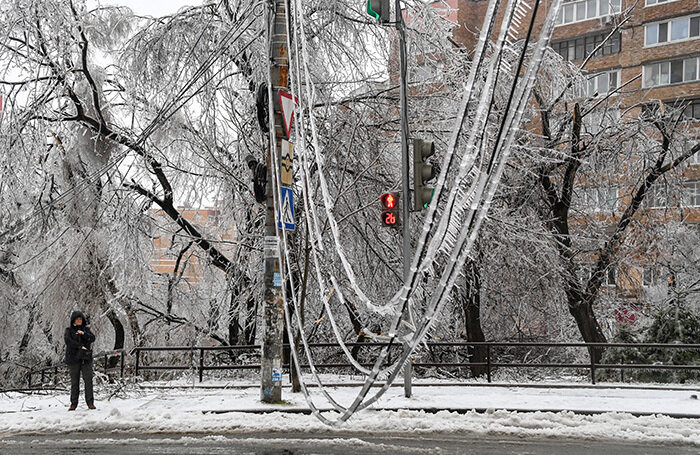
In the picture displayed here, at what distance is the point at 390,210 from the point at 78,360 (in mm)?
5726

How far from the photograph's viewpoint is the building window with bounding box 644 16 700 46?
3859 centimetres

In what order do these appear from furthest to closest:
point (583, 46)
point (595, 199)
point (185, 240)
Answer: point (583, 46), point (595, 199), point (185, 240)

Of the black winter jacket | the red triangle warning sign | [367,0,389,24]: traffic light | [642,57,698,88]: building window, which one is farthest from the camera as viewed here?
[642,57,698,88]: building window

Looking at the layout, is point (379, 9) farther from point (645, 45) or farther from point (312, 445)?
point (645, 45)

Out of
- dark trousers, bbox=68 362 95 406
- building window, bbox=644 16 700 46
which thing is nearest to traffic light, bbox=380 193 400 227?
dark trousers, bbox=68 362 95 406

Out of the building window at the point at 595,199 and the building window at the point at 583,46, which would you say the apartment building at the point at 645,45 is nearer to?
the building window at the point at 583,46

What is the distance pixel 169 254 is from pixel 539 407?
10.5 meters

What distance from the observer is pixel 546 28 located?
3854mm

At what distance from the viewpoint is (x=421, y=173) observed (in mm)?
10602

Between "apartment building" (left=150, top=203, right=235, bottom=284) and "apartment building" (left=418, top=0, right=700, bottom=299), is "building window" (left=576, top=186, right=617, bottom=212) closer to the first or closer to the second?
"apartment building" (left=150, top=203, right=235, bottom=284)

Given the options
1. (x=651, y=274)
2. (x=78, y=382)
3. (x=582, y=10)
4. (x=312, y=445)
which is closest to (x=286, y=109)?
(x=312, y=445)

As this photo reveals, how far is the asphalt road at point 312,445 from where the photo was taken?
8.23m

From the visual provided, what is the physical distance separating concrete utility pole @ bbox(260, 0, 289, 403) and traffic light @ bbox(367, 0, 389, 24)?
2.21m

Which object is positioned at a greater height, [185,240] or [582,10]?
[582,10]
